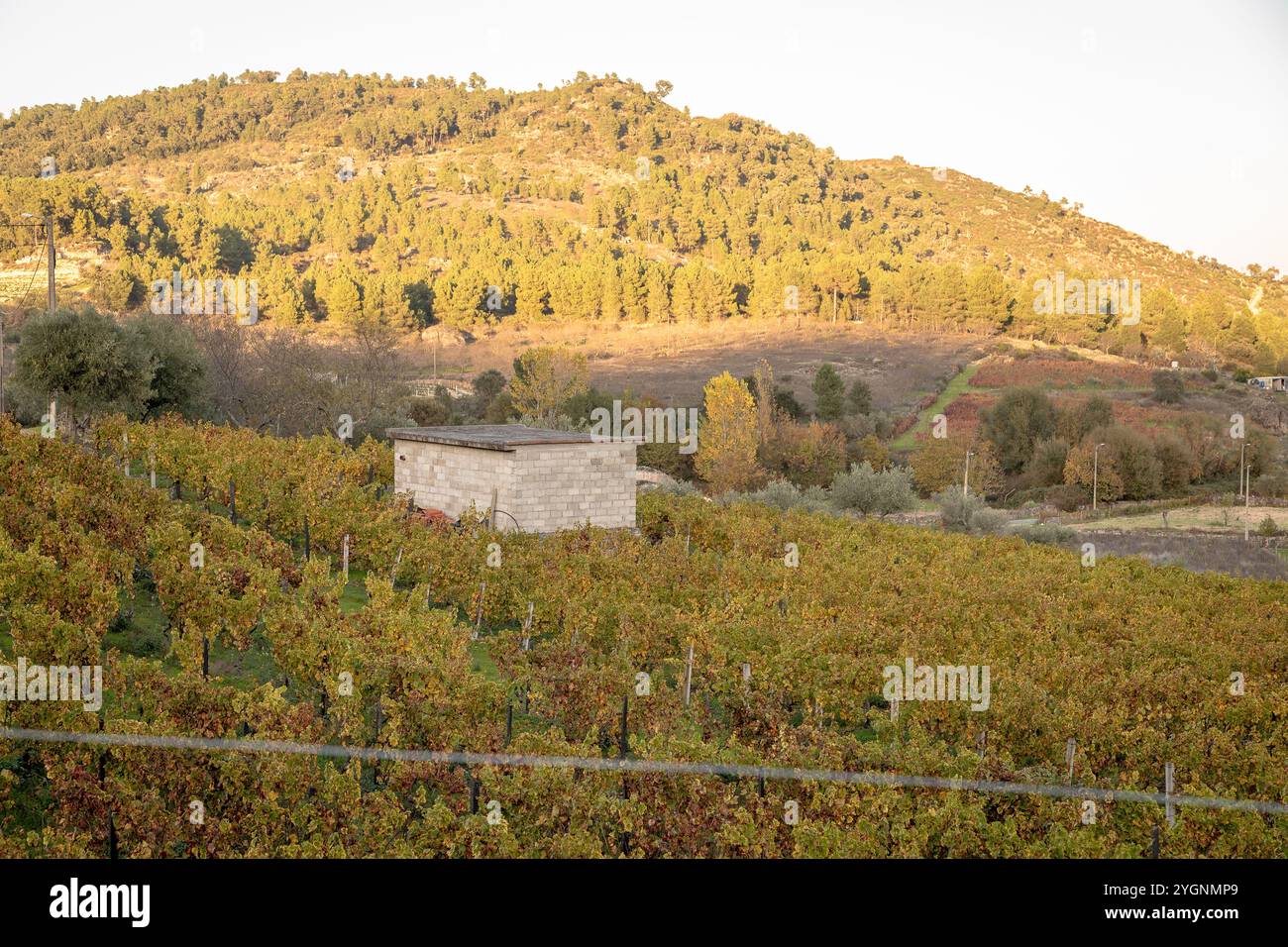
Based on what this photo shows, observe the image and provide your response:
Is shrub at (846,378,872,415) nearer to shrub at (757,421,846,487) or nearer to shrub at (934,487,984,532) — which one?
shrub at (757,421,846,487)

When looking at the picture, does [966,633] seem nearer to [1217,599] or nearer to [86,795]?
[1217,599]

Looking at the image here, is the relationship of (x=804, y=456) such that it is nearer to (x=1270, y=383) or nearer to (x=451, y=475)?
(x=451, y=475)

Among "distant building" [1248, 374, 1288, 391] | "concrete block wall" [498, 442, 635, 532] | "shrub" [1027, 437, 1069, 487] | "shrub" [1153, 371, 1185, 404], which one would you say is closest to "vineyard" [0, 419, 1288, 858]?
"concrete block wall" [498, 442, 635, 532]

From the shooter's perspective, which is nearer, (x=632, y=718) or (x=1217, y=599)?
(x=632, y=718)

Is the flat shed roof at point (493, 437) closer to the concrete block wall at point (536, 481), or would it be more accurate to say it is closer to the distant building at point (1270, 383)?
the concrete block wall at point (536, 481)

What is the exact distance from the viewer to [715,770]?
10188 mm

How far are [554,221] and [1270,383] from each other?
62.8 m

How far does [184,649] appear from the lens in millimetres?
12086

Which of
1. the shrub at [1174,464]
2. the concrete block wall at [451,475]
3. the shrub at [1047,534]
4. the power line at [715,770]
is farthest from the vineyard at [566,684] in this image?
the shrub at [1174,464]

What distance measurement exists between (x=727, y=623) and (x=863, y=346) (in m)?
66.2
